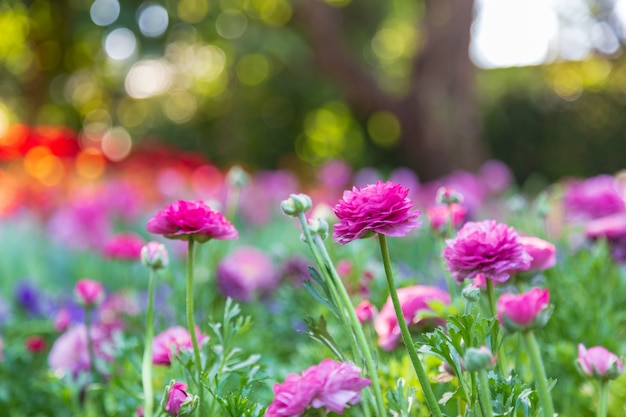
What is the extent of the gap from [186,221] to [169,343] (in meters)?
0.23

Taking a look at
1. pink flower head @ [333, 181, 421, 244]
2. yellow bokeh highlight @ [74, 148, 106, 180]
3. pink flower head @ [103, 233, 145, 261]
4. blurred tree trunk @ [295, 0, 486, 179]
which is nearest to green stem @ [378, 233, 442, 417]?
pink flower head @ [333, 181, 421, 244]

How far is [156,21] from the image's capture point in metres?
9.37

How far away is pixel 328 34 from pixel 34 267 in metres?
5.09

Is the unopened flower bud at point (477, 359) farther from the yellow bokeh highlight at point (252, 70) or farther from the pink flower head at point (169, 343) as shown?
the yellow bokeh highlight at point (252, 70)

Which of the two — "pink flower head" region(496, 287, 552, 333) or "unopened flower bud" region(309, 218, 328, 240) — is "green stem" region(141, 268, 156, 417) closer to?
"unopened flower bud" region(309, 218, 328, 240)

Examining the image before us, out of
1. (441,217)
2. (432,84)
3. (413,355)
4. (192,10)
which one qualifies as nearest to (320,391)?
(413,355)

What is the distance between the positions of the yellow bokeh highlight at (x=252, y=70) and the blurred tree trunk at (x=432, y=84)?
3.67 metres

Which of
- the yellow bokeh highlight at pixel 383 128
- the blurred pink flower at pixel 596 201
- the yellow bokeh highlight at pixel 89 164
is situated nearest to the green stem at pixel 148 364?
the blurred pink flower at pixel 596 201

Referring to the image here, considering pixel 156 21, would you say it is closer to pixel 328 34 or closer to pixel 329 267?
pixel 328 34

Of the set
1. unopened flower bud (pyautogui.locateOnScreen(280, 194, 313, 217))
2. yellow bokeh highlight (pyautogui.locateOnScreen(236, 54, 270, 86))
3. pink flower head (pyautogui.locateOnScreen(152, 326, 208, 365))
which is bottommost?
yellow bokeh highlight (pyautogui.locateOnScreen(236, 54, 270, 86))

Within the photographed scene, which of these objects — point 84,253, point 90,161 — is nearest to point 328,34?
point 90,161

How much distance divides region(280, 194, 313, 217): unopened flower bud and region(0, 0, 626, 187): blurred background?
3797 millimetres

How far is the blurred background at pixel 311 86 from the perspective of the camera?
6.64 metres

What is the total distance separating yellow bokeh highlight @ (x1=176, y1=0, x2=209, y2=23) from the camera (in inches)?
384
